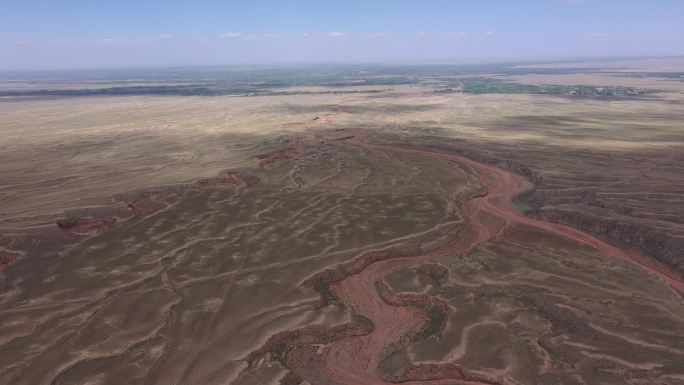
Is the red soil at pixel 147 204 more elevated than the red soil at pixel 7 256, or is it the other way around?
the red soil at pixel 147 204

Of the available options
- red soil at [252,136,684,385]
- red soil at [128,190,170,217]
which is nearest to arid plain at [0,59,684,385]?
red soil at [252,136,684,385]

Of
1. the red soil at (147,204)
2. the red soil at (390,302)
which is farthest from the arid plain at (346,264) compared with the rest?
the red soil at (147,204)

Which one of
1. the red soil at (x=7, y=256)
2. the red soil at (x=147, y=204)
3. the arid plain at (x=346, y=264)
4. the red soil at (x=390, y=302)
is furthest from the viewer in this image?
the red soil at (x=147, y=204)

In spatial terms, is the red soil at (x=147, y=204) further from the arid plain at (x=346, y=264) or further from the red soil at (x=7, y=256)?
the red soil at (x=7, y=256)

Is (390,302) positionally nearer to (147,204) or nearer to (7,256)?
(147,204)

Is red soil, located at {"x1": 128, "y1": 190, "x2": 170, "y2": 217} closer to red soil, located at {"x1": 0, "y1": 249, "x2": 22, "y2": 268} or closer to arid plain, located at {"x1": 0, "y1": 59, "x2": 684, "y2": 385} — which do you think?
arid plain, located at {"x1": 0, "y1": 59, "x2": 684, "y2": 385}

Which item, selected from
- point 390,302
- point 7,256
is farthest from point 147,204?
point 390,302

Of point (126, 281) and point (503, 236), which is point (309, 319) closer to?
point (126, 281)

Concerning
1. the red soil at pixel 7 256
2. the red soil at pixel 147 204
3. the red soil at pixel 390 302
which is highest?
the red soil at pixel 147 204
